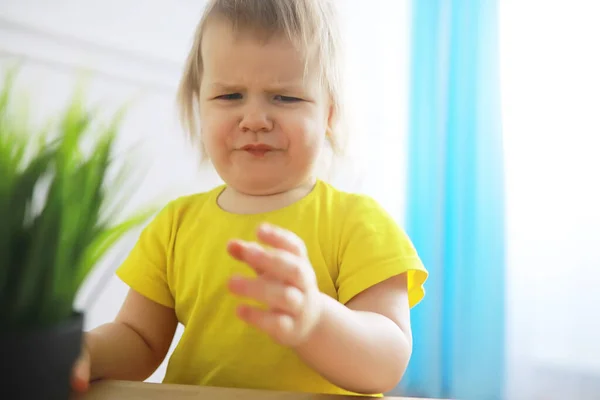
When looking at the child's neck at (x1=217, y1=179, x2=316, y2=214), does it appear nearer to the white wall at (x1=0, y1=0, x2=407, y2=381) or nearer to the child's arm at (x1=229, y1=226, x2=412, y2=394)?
the child's arm at (x1=229, y1=226, x2=412, y2=394)

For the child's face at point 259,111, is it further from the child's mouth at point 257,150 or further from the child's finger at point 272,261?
the child's finger at point 272,261

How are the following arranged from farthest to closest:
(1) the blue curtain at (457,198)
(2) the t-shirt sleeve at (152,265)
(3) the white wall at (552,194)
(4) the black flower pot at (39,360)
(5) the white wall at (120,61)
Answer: (1) the blue curtain at (457,198)
(3) the white wall at (552,194)
(5) the white wall at (120,61)
(2) the t-shirt sleeve at (152,265)
(4) the black flower pot at (39,360)

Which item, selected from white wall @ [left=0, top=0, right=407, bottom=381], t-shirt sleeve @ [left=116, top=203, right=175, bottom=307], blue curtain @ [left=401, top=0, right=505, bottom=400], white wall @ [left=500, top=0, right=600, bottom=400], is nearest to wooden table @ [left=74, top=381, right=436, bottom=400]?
t-shirt sleeve @ [left=116, top=203, right=175, bottom=307]

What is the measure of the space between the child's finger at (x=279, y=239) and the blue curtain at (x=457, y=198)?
63.1 inches

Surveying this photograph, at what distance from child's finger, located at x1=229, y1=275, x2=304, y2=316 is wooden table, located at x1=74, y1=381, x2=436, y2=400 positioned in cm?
12

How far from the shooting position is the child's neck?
744 mm

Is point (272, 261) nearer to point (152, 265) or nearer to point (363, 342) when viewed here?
point (363, 342)

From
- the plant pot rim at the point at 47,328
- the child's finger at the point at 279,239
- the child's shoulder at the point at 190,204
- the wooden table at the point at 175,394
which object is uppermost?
the child's finger at the point at 279,239

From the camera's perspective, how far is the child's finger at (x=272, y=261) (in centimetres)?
33

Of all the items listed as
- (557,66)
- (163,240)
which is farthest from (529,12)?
(163,240)

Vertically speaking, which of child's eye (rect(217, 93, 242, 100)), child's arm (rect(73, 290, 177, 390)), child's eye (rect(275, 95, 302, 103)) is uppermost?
child's eye (rect(217, 93, 242, 100))

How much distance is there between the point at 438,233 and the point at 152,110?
1.10 meters

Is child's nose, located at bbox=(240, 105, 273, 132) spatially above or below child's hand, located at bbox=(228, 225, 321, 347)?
above

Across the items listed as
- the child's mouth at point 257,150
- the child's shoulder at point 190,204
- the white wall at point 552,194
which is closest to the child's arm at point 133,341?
the child's shoulder at point 190,204
